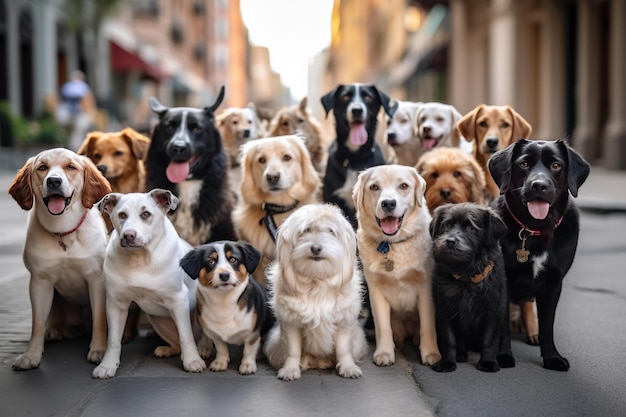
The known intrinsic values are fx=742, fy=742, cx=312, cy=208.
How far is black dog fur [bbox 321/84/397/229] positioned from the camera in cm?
568

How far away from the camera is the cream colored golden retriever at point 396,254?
4.41m

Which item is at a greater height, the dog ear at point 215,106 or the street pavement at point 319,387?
the dog ear at point 215,106

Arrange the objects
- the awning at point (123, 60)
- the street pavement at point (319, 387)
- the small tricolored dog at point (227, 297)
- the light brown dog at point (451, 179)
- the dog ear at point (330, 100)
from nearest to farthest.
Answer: the street pavement at point (319, 387), the small tricolored dog at point (227, 297), the light brown dog at point (451, 179), the dog ear at point (330, 100), the awning at point (123, 60)

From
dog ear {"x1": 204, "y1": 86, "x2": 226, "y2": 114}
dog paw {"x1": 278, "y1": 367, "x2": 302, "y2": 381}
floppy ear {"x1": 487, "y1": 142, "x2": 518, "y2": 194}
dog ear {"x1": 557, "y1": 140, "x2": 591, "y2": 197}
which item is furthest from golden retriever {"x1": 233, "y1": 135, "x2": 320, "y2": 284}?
dog ear {"x1": 557, "y1": 140, "x2": 591, "y2": 197}

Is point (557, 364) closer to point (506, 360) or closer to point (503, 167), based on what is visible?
point (506, 360)

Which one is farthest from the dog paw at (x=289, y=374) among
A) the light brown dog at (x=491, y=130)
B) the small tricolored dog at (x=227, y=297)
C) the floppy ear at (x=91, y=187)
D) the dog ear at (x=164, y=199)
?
the light brown dog at (x=491, y=130)

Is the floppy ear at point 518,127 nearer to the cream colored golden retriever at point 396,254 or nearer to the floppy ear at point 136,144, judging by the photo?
the cream colored golden retriever at point 396,254

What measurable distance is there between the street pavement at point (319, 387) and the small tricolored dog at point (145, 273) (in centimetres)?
15

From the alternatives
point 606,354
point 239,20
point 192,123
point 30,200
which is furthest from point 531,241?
point 239,20

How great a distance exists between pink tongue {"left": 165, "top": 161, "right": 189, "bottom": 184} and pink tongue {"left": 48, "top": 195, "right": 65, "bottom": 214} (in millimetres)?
1156

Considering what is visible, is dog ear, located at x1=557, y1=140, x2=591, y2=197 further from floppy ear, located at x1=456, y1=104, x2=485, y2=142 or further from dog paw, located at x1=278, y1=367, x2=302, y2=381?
dog paw, located at x1=278, y1=367, x2=302, y2=381

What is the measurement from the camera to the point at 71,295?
4.70 meters

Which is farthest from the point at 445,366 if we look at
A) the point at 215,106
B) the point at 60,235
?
the point at 215,106

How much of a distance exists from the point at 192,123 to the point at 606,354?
10.5ft
